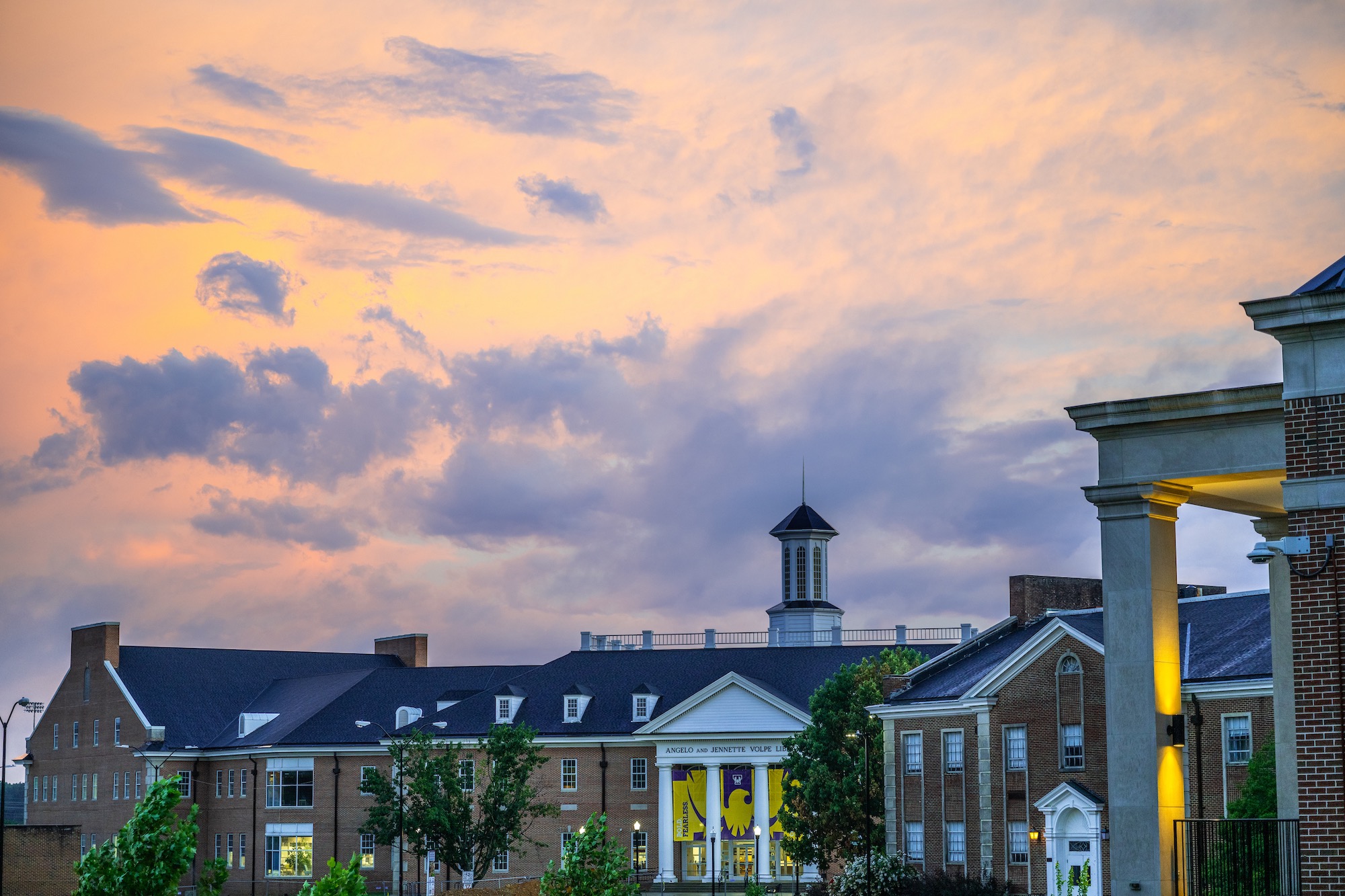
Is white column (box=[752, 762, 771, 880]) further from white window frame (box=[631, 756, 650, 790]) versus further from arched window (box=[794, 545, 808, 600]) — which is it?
arched window (box=[794, 545, 808, 600])

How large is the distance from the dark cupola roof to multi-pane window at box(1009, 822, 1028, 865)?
1917 inches

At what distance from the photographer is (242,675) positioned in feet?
356

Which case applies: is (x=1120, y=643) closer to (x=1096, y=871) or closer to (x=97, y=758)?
(x=1096, y=871)

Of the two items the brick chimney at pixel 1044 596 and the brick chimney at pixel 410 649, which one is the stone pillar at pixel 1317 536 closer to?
the brick chimney at pixel 1044 596

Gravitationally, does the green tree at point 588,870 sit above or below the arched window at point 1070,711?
below

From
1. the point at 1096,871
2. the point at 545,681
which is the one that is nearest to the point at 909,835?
the point at 1096,871

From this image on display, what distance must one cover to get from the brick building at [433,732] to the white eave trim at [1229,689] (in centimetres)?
3332

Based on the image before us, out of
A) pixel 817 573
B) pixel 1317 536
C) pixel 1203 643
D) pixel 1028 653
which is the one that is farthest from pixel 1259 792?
pixel 817 573

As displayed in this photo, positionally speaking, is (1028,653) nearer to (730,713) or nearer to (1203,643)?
(1203,643)

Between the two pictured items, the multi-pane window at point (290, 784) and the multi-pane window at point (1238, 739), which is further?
the multi-pane window at point (290, 784)

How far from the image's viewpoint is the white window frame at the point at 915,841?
63.5 meters

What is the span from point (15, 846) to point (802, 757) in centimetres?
3808

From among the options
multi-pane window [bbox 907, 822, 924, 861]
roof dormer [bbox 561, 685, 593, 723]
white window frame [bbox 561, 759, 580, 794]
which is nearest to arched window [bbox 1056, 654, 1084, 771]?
multi-pane window [bbox 907, 822, 924, 861]

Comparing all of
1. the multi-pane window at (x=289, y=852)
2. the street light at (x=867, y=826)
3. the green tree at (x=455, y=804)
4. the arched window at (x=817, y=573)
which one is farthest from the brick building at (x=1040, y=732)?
the multi-pane window at (x=289, y=852)
